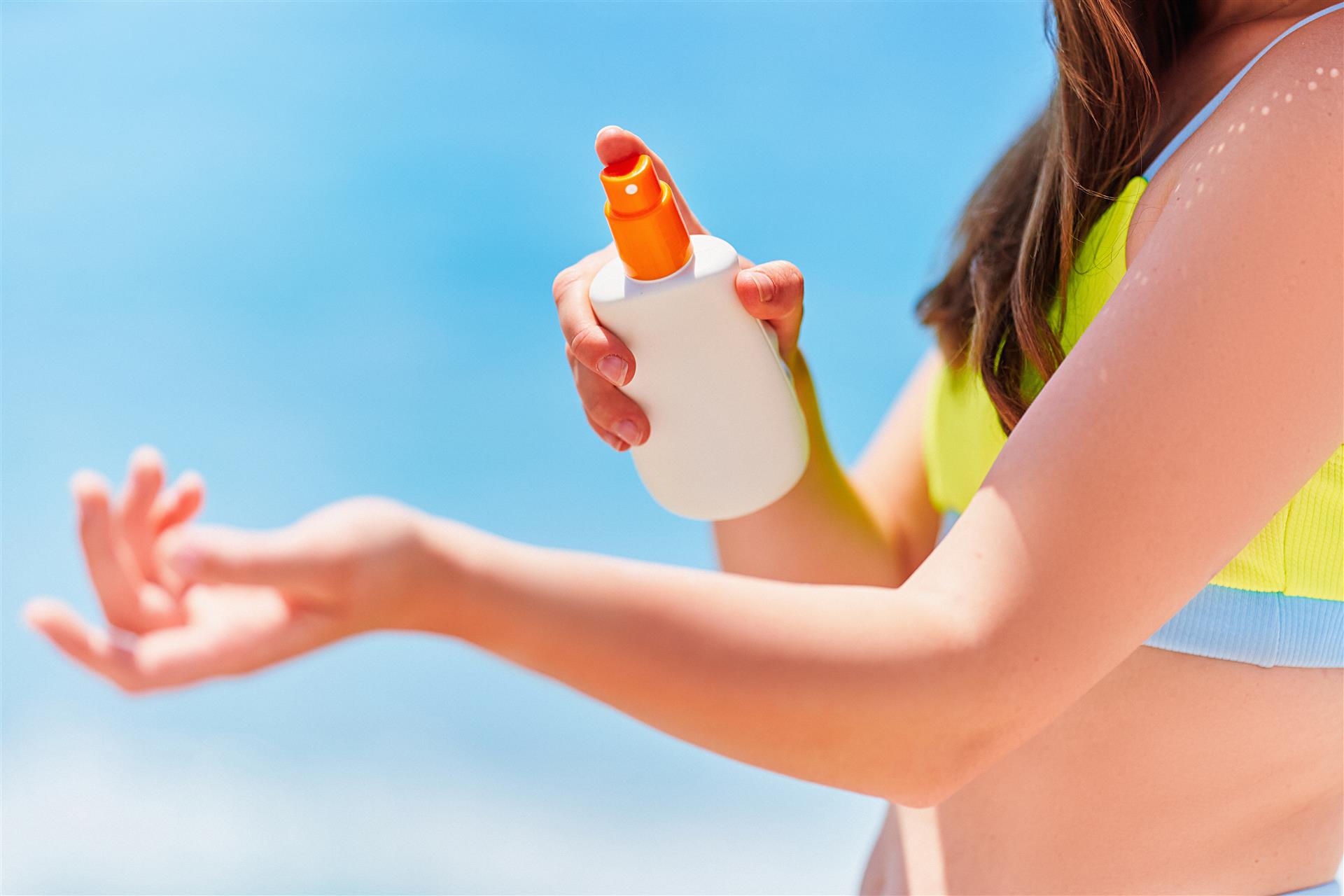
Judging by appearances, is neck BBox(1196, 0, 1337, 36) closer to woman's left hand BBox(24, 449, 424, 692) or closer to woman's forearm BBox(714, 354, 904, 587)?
woman's forearm BBox(714, 354, 904, 587)

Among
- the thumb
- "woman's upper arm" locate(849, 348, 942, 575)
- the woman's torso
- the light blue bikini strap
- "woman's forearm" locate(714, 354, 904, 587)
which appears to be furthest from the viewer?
"woman's upper arm" locate(849, 348, 942, 575)

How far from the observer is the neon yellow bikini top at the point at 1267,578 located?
0.60 m

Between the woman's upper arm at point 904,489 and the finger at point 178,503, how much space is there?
1.61 feet

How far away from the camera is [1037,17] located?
28.5 inches

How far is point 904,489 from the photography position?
913mm

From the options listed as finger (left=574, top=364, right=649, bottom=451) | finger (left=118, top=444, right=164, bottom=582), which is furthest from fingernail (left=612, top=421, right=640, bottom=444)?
finger (left=118, top=444, right=164, bottom=582)

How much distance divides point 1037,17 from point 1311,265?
Result: 0.32 m

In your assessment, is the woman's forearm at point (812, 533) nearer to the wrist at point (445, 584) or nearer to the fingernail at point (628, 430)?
the fingernail at point (628, 430)

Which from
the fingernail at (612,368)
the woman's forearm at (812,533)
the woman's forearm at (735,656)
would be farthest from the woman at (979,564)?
the woman's forearm at (812,533)

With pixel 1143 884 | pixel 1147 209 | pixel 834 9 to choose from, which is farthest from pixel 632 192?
pixel 834 9

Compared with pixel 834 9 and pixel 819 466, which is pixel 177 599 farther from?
pixel 834 9

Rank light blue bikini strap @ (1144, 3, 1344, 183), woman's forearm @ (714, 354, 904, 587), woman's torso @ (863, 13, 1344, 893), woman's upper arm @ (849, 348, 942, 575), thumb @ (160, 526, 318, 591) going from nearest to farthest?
thumb @ (160, 526, 318, 591), light blue bikini strap @ (1144, 3, 1344, 183), woman's torso @ (863, 13, 1344, 893), woman's forearm @ (714, 354, 904, 587), woman's upper arm @ (849, 348, 942, 575)

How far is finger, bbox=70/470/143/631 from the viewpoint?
46cm

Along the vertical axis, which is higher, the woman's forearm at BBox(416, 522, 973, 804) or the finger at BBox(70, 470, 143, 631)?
the finger at BBox(70, 470, 143, 631)
